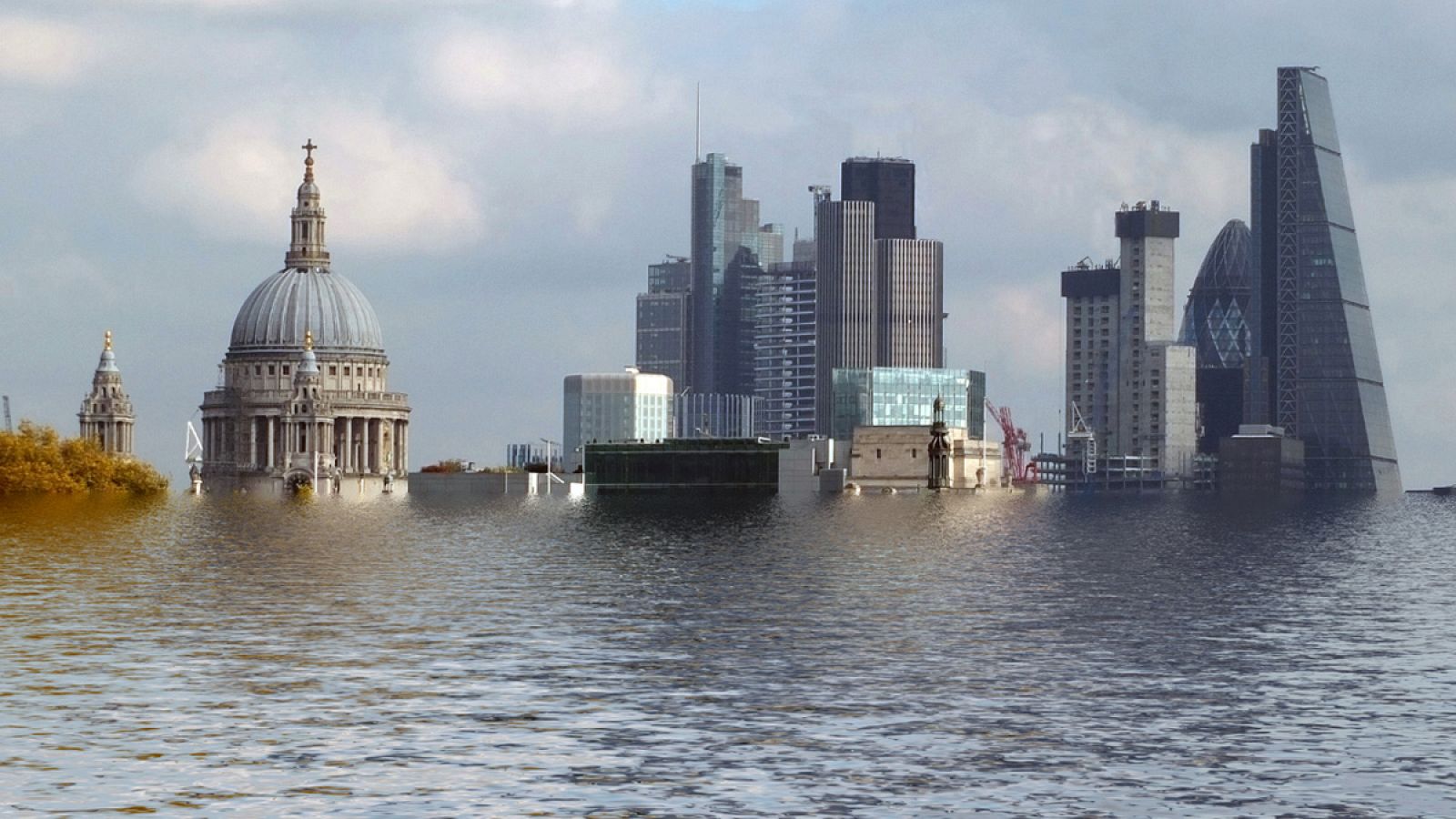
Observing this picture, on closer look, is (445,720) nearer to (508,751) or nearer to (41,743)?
(508,751)

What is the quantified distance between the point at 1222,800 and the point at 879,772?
659cm

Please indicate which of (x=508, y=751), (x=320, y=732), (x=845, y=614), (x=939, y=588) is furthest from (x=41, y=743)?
(x=939, y=588)

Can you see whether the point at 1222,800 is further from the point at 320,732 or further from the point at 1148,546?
the point at 1148,546

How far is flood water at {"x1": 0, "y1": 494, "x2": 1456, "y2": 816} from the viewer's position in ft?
142

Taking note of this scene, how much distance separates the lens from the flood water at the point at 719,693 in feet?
142

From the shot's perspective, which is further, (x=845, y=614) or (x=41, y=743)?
(x=845, y=614)

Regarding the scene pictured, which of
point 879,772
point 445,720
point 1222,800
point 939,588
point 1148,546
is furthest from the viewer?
point 1148,546

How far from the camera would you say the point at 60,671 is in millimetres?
61719

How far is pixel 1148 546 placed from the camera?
16212 cm

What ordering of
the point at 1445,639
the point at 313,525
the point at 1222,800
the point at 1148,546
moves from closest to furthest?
1. the point at 1222,800
2. the point at 1445,639
3. the point at 1148,546
4. the point at 313,525

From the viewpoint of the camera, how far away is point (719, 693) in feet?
191

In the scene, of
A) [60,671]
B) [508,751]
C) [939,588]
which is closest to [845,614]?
[939,588]

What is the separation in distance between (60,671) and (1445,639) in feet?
141

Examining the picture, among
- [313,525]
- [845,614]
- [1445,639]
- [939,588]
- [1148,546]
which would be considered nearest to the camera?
[1445,639]
